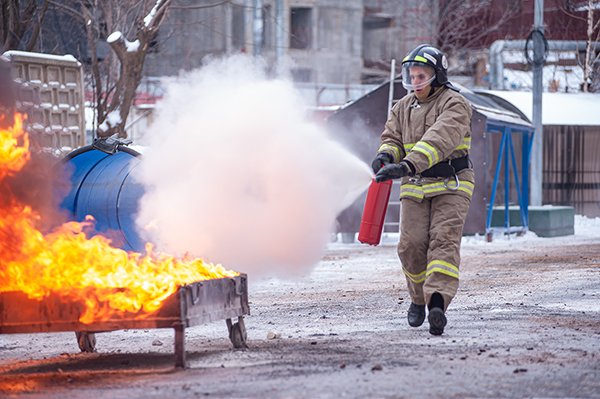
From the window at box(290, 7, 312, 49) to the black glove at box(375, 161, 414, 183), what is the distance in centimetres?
4091

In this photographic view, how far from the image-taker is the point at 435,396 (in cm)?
563

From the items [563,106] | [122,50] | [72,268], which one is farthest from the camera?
[563,106]

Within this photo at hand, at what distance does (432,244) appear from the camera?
8.25 m

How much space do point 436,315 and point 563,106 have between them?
22.1m

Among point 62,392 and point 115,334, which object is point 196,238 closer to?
point 115,334

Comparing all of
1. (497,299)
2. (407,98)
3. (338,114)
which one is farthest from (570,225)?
(407,98)

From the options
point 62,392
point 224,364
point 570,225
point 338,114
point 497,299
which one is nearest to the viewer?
point 62,392

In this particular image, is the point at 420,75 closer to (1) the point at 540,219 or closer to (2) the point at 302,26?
(1) the point at 540,219

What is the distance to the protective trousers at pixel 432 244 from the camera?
8.15m

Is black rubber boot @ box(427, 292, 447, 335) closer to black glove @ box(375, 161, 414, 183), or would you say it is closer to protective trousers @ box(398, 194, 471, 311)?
protective trousers @ box(398, 194, 471, 311)

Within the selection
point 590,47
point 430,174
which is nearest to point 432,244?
point 430,174

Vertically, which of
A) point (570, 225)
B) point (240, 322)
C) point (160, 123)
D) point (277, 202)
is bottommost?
point (570, 225)

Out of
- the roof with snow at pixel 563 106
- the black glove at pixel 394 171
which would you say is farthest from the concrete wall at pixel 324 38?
the black glove at pixel 394 171

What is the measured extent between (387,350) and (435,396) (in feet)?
5.20
